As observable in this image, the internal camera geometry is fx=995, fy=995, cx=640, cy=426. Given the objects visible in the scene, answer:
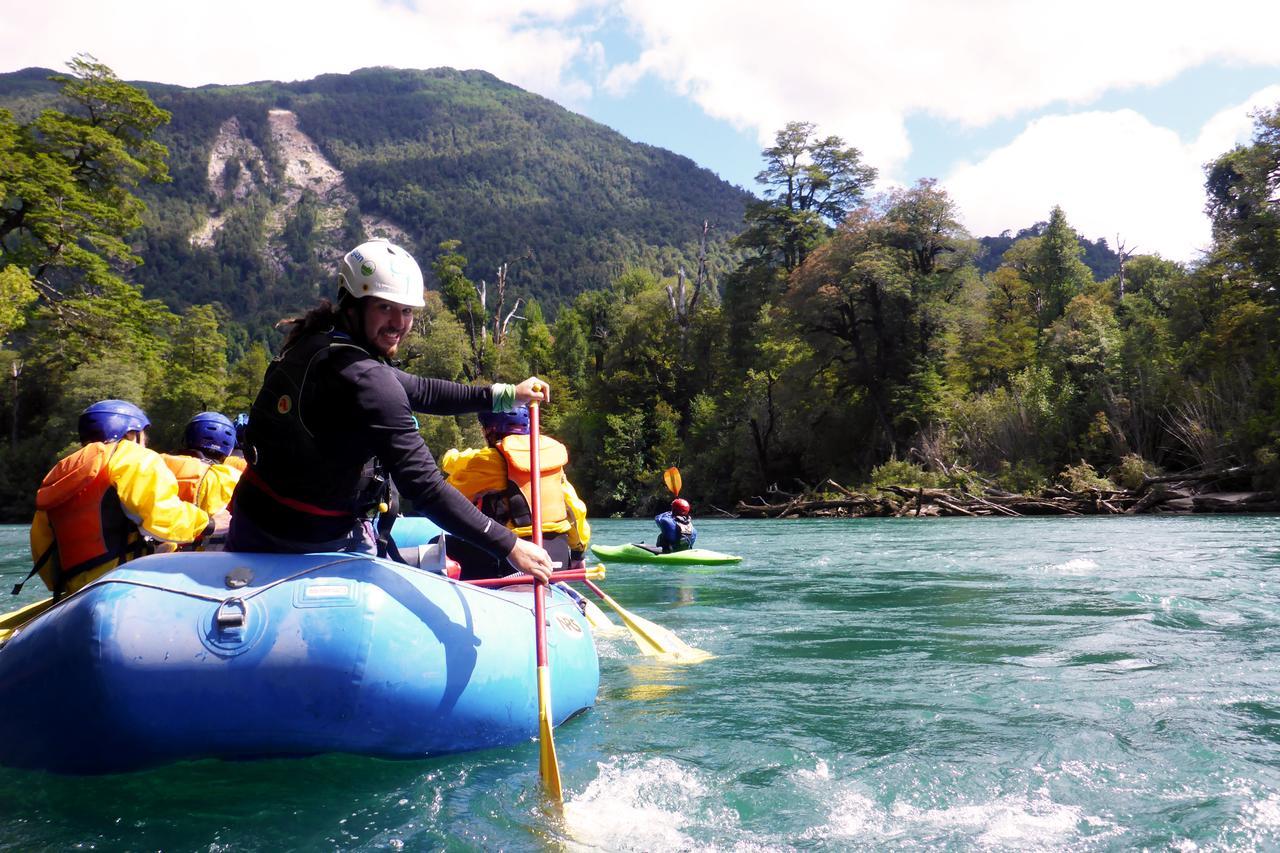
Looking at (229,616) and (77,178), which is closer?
(229,616)

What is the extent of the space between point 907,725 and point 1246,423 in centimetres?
2104

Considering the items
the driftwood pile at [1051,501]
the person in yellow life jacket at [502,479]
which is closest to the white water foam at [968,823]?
the person in yellow life jacket at [502,479]

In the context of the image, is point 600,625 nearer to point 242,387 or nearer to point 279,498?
point 279,498

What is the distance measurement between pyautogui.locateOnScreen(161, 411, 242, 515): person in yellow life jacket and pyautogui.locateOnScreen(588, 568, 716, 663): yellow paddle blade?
2.02 metres

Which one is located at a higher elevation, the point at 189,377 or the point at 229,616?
the point at 189,377

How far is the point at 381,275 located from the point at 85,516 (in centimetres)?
210

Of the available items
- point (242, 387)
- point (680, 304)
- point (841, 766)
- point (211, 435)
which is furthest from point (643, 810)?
point (242, 387)

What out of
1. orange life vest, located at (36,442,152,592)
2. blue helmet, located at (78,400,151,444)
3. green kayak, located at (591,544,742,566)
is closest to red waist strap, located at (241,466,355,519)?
blue helmet, located at (78,400,151,444)

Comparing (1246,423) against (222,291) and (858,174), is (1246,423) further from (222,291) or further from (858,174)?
(222,291)

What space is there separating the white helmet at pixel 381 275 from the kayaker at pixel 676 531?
10016 millimetres

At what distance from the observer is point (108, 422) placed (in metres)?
4.32

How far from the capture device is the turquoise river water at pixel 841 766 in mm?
2930

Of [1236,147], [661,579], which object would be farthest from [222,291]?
[661,579]

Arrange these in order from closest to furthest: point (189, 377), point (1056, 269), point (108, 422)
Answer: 1. point (108, 422)
2. point (189, 377)
3. point (1056, 269)
